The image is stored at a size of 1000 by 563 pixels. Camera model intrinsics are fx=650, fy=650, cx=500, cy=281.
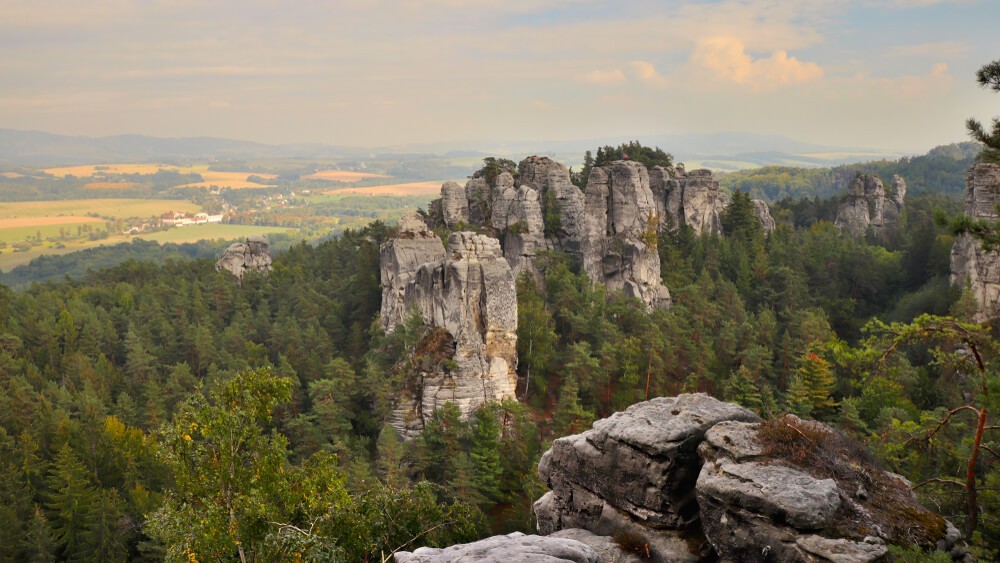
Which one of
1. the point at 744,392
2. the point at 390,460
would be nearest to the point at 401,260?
the point at 390,460

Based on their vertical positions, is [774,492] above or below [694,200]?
below

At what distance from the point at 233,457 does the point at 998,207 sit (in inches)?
621

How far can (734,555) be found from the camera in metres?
12.3

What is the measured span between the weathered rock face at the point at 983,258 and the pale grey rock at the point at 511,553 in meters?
32.2

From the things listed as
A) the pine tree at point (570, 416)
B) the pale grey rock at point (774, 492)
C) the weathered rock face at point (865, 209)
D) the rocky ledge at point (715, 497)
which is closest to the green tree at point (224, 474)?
the rocky ledge at point (715, 497)

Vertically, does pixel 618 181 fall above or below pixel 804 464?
above

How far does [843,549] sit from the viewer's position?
11.0 meters

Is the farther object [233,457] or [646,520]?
[646,520]

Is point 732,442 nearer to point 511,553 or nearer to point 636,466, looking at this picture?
point 636,466

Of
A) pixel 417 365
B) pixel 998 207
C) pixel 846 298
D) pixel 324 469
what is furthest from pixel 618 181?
pixel 324 469

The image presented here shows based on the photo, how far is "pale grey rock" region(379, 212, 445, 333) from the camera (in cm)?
4184

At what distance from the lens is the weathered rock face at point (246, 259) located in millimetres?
65262

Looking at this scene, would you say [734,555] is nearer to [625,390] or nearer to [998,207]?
[998,207]

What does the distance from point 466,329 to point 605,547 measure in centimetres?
2076
